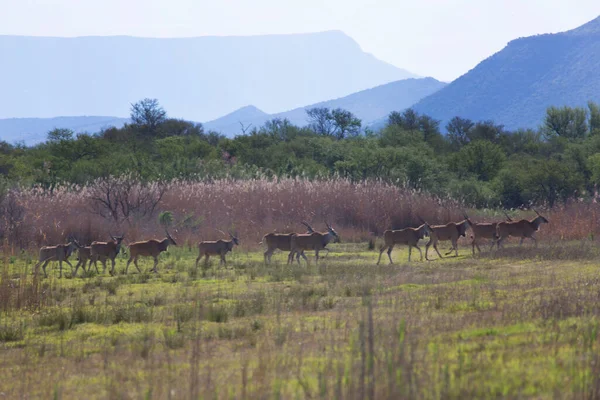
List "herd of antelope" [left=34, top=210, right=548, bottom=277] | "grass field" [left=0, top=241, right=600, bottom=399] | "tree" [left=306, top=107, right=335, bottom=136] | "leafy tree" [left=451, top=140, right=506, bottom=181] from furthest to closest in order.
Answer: "tree" [left=306, top=107, right=335, bottom=136] < "leafy tree" [left=451, top=140, right=506, bottom=181] < "herd of antelope" [left=34, top=210, right=548, bottom=277] < "grass field" [left=0, top=241, right=600, bottom=399]

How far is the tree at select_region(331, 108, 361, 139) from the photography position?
90.0 meters

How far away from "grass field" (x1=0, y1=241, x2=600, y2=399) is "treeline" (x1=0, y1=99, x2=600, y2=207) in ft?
56.3

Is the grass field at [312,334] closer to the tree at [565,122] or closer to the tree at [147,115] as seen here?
the tree at [147,115]

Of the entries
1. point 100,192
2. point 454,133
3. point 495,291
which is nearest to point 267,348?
point 495,291

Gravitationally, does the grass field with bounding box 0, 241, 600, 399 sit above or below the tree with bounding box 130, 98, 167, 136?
below

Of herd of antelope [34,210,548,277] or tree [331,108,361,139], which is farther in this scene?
tree [331,108,361,139]

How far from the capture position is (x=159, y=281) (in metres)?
19.5

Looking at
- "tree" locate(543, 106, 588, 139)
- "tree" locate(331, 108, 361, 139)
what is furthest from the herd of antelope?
"tree" locate(543, 106, 588, 139)

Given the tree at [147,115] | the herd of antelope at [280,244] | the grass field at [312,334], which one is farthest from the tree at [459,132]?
the grass field at [312,334]

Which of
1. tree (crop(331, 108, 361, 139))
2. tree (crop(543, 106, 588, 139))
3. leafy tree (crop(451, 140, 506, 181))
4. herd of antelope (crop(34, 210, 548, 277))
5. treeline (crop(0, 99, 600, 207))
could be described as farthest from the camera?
tree (crop(543, 106, 588, 139))

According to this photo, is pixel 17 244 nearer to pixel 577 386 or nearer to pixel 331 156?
pixel 577 386

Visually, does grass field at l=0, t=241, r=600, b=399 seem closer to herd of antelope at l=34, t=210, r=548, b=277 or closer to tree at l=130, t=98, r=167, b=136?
herd of antelope at l=34, t=210, r=548, b=277

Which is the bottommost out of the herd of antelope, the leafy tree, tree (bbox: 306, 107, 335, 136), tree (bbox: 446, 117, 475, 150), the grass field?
the grass field

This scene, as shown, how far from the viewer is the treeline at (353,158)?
4328cm
